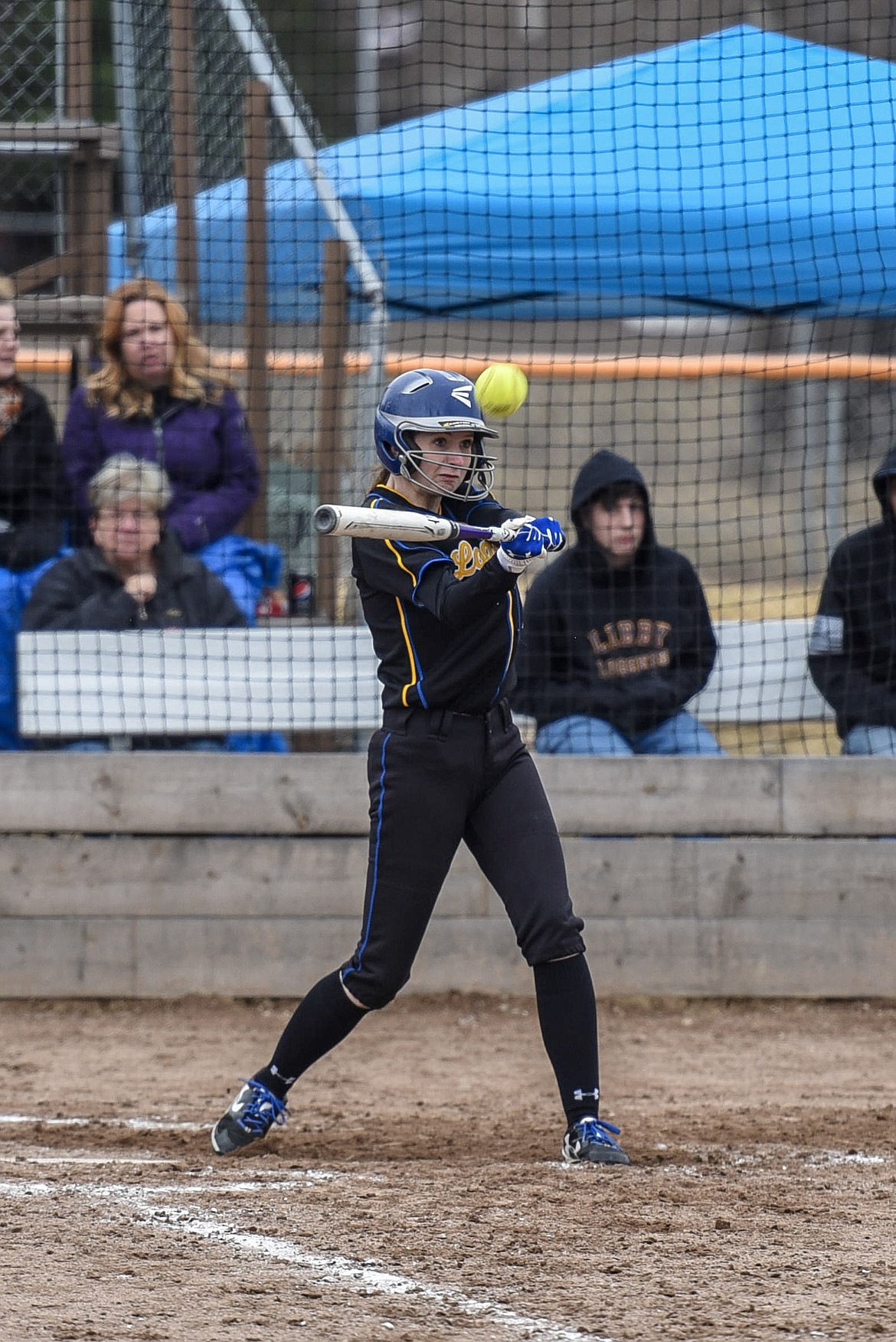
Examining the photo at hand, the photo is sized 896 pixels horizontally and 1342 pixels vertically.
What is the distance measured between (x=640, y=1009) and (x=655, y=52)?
4160 millimetres

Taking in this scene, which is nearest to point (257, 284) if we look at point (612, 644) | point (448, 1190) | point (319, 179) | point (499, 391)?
point (319, 179)

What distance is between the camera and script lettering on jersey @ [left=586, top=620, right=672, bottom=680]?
20.3 ft

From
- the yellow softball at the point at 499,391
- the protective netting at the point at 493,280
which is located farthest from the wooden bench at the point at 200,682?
the yellow softball at the point at 499,391

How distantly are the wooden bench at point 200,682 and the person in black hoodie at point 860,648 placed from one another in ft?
0.50

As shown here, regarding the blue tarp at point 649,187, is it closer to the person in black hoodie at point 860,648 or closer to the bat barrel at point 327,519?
the person in black hoodie at point 860,648

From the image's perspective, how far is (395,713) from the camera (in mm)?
3965

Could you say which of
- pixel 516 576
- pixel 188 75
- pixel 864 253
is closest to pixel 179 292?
pixel 188 75

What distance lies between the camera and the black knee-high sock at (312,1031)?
4020 mm

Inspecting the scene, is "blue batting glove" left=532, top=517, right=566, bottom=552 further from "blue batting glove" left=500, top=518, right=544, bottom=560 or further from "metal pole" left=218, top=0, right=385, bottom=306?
"metal pole" left=218, top=0, right=385, bottom=306

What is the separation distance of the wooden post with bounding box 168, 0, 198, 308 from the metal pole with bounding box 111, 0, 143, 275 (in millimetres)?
249

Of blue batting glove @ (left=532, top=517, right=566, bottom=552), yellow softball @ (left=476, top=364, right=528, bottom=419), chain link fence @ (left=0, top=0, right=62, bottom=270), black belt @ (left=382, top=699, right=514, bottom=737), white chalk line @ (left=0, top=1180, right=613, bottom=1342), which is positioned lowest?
white chalk line @ (left=0, top=1180, right=613, bottom=1342)

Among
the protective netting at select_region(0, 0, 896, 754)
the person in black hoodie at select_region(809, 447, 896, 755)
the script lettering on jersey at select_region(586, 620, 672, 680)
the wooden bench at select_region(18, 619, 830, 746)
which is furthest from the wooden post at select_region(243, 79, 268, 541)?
the person in black hoodie at select_region(809, 447, 896, 755)

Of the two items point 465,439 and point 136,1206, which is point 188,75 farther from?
point 136,1206

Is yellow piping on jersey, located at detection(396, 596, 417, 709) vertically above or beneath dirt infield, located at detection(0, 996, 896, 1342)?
above
